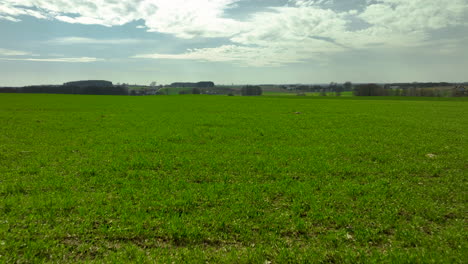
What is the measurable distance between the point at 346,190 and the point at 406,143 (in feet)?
40.2

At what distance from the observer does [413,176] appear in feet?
40.3

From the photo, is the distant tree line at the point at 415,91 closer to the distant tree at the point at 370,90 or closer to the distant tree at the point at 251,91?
the distant tree at the point at 370,90

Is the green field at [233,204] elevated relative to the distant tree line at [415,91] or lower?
lower

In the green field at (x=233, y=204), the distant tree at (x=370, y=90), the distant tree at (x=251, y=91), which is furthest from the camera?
the distant tree at (x=251, y=91)

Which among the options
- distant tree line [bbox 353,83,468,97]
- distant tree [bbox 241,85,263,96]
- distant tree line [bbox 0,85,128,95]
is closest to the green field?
distant tree line [bbox 353,83,468,97]

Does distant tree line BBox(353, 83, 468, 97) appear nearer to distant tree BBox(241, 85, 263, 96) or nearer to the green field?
distant tree BBox(241, 85, 263, 96)

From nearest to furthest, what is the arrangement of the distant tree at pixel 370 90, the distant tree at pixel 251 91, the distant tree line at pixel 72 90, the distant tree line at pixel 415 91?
the distant tree line at pixel 415 91, the distant tree line at pixel 72 90, the distant tree at pixel 370 90, the distant tree at pixel 251 91

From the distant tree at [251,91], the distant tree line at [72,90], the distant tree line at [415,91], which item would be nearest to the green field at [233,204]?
the distant tree line at [415,91]

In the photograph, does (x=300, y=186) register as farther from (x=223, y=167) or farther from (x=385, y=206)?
(x=223, y=167)

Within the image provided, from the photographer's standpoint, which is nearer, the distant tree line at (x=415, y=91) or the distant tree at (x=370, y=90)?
the distant tree line at (x=415, y=91)

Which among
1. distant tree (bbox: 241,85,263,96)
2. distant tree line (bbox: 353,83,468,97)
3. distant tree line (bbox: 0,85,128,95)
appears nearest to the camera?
distant tree line (bbox: 353,83,468,97)

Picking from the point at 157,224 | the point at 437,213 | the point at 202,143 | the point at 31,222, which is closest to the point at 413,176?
the point at 437,213

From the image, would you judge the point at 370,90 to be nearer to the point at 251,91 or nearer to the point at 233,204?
the point at 251,91

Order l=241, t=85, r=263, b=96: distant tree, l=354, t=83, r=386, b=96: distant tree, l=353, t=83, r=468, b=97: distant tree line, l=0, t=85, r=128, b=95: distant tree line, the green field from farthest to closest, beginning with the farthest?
l=241, t=85, r=263, b=96: distant tree → l=354, t=83, r=386, b=96: distant tree → l=0, t=85, r=128, b=95: distant tree line → l=353, t=83, r=468, b=97: distant tree line → the green field
